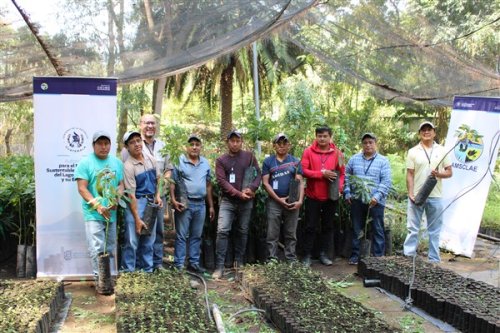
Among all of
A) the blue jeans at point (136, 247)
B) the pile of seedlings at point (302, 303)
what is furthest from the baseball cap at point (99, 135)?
the pile of seedlings at point (302, 303)

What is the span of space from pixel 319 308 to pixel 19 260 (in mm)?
3333

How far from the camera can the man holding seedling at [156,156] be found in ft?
16.4

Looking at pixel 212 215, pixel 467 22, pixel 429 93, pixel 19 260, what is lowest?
pixel 19 260

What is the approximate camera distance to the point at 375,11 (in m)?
5.39

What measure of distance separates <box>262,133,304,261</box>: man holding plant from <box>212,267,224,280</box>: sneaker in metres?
0.56

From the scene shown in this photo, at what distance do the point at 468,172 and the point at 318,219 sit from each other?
2117mm

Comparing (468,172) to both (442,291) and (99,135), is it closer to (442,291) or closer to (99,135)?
(442,291)

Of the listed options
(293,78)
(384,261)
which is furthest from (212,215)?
(293,78)

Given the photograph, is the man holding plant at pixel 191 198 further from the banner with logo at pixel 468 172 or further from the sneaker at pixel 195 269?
the banner with logo at pixel 468 172

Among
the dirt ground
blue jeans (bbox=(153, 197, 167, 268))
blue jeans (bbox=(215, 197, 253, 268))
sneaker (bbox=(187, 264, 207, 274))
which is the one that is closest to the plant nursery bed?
the dirt ground

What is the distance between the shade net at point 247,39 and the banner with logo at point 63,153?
22 cm

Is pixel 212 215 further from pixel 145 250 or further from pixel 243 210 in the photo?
pixel 145 250

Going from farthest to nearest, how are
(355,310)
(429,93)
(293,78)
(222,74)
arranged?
(222,74) < (293,78) < (429,93) < (355,310)

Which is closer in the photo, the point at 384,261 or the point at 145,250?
the point at 145,250
